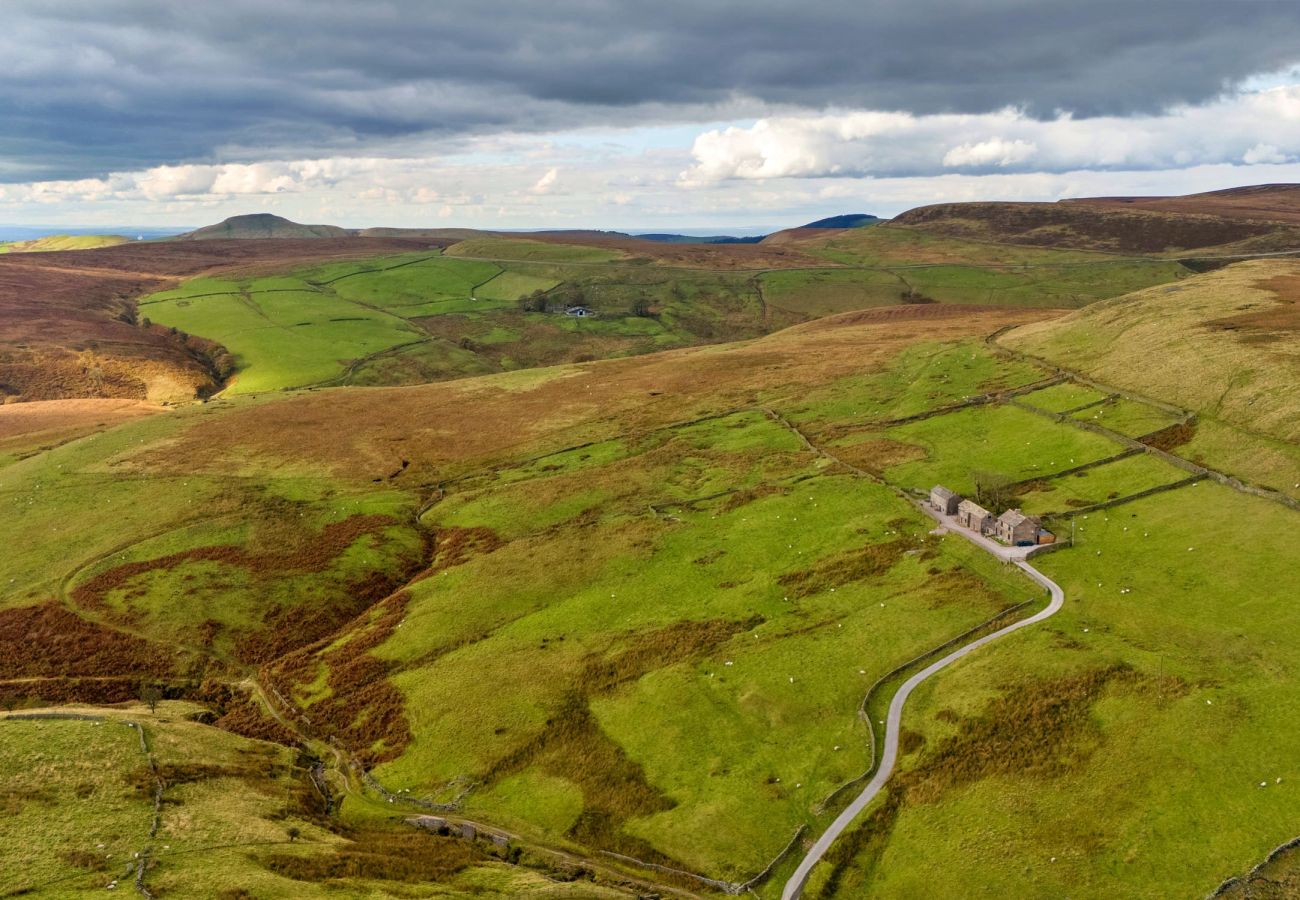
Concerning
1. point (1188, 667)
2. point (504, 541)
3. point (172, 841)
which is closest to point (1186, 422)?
point (1188, 667)

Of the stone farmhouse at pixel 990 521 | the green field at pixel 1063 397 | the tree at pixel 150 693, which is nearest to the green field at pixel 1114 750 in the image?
the stone farmhouse at pixel 990 521

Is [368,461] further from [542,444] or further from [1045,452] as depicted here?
[1045,452]

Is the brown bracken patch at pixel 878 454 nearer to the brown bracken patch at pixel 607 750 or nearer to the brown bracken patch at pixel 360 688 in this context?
the brown bracken patch at pixel 607 750

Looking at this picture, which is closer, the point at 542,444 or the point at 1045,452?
the point at 1045,452

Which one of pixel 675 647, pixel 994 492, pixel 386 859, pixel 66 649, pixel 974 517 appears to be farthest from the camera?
pixel 994 492

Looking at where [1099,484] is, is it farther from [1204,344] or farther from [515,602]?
[515,602]

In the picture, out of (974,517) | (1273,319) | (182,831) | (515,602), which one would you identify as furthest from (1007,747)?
(1273,319)
